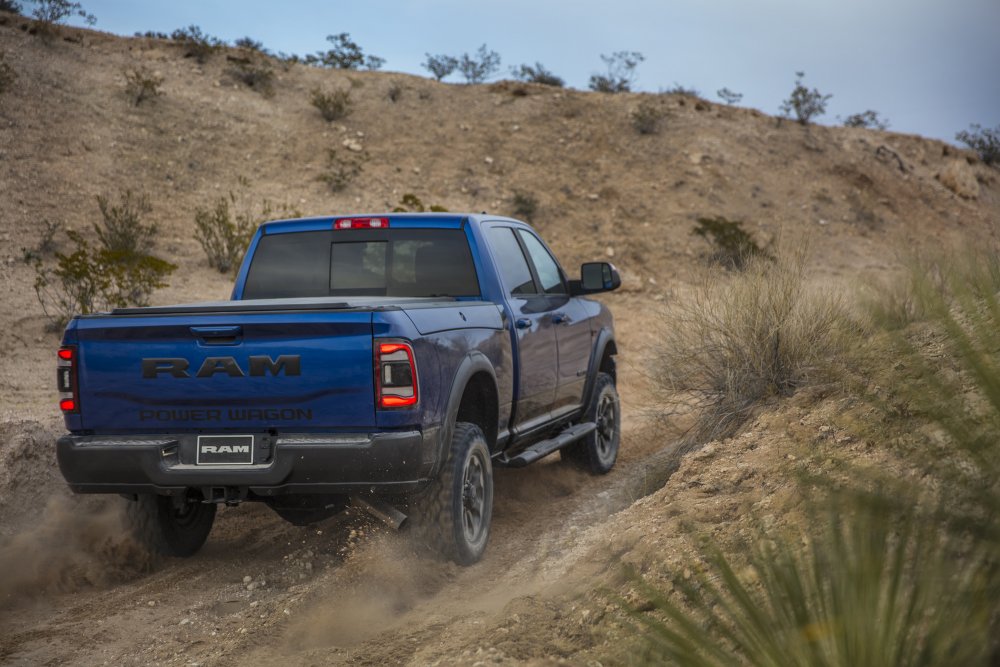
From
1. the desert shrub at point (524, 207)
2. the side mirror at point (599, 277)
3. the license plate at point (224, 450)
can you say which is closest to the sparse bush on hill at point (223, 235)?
the desert shrub at point (524, 207)

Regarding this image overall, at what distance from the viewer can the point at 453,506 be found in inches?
202

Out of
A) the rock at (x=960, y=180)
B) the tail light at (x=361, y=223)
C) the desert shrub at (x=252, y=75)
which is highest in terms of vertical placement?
the desert shrub at (x=252, y=75)

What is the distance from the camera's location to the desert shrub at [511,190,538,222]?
24016 millimetres

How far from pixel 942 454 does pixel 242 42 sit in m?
32.8

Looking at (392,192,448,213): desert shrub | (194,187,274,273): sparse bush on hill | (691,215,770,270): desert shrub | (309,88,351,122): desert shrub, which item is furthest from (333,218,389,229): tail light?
(309,88,351,122): desert shrub

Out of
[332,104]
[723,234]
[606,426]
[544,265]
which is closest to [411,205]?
[332,104]

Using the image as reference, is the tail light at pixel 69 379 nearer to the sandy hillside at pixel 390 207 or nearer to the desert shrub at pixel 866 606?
the sandy hillside at pixel 390 207

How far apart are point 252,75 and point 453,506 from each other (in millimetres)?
25222

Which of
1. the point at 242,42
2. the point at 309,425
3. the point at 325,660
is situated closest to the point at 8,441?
the point at 309,425

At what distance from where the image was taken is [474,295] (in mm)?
6258

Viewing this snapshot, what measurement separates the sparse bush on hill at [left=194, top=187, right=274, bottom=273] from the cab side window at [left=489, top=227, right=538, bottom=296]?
11.8 metres

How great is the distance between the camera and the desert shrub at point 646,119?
28794 mm

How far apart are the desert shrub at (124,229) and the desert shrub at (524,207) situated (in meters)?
8.70

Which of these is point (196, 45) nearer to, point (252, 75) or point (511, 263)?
point (252, 75)
